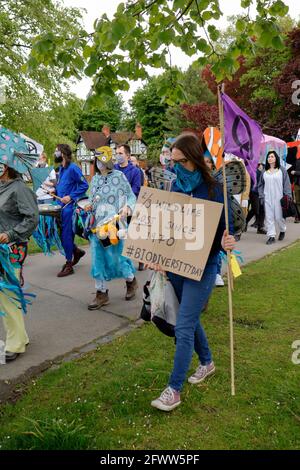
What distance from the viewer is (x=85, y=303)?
5500 mm

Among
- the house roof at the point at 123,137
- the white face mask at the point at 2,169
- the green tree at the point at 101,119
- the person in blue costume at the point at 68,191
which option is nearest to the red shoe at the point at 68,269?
the person in blue costume at the point at 68,191

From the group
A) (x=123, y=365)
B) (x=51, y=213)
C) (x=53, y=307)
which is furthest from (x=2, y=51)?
(x=123, y=365)

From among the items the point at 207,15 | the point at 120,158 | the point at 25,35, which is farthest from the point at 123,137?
the point at 207,15

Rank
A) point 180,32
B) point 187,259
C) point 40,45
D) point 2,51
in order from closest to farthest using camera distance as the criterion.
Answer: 1. point 187,259
2. point 40,45
3. point 180,32
4. point 2,51

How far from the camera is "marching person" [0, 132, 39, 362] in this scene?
370 cm

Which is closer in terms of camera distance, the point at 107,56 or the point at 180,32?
the point at 107,56

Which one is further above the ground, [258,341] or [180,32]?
[180,32]

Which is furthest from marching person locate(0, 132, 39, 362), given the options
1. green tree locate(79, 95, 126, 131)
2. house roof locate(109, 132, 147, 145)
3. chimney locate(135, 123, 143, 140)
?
green tree locate(79, 95, 126, 131)

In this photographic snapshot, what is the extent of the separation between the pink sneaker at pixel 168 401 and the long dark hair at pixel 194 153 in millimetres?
1384

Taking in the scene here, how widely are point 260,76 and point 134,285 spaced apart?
27096 mm

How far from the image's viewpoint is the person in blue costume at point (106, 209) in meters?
5.16

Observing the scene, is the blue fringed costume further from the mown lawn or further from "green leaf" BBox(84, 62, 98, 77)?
"green leaf" BBox(84, 62, 98, 77)

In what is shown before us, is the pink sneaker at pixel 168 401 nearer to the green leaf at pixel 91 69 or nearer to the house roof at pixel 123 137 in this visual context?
the green leaf at pixel 91 69

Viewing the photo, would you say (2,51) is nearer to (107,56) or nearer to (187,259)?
(107,56)
